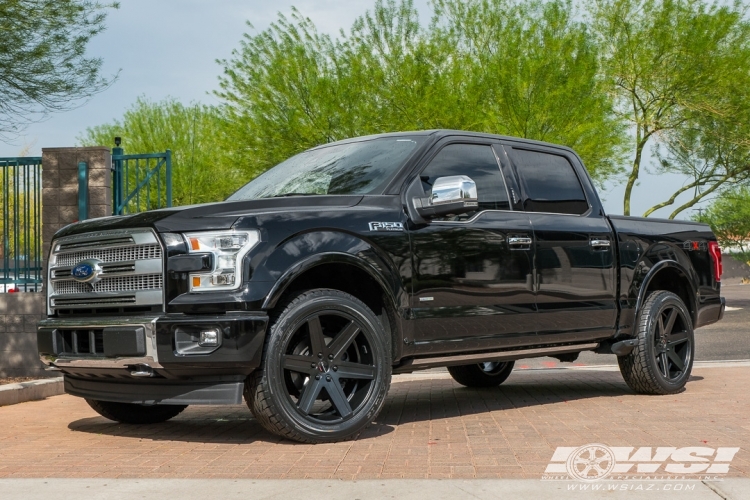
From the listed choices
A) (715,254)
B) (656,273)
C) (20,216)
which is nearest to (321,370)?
(656,273)

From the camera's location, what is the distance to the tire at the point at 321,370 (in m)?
5.94

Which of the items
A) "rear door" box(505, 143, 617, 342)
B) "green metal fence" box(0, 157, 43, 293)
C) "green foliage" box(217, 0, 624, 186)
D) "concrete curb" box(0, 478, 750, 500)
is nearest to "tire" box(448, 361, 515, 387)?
"rear door" box(505, 143, 617, 342)

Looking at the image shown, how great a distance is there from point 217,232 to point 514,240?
2.41 m

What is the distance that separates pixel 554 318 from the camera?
7.74m

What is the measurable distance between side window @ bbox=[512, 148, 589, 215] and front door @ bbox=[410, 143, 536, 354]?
33 centimetres

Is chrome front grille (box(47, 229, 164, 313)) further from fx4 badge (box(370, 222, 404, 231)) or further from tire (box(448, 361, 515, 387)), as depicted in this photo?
tire (box(448, 361, 515, 387))

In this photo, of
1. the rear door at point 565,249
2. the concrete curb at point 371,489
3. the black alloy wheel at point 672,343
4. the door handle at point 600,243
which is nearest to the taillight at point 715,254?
the black alloy wheel at point 672,343

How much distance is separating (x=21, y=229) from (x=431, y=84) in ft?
60.8

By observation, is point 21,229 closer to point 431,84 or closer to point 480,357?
point 480,357

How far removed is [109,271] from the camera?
6262 mm

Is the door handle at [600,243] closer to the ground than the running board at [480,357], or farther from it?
farther from it

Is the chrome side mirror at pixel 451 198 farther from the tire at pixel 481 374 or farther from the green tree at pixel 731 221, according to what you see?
the green tree at pixel 731 221

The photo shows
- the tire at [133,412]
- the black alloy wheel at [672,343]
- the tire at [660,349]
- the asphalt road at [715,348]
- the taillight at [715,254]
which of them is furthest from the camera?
the asphalt road at [715,348]

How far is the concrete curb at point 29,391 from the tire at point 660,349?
5.50 metres
